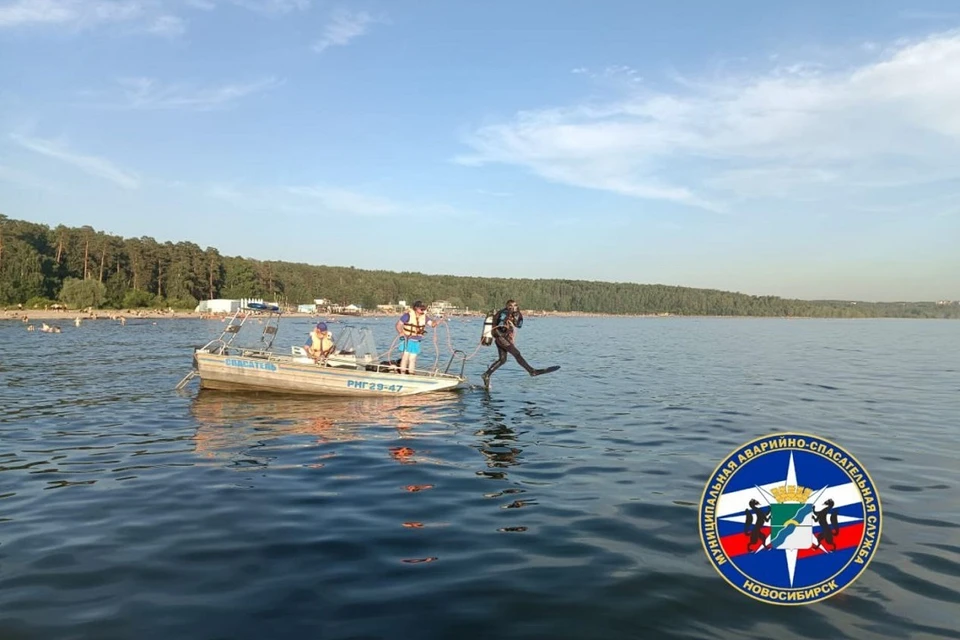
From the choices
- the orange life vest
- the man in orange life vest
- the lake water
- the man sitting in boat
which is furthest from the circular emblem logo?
the man sitting in boat

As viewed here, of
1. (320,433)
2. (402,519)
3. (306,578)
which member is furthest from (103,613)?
(320,433)

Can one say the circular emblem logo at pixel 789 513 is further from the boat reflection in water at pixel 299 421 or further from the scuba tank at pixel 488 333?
the scuba tank at pixel 488 333

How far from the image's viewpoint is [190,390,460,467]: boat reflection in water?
13.4 meters

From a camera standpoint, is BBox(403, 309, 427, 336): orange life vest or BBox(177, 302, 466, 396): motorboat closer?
BBox(177, 302, 466, 396): motorboat

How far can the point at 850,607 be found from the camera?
6.16 metres

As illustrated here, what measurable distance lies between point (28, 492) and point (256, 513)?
4140 millimetres

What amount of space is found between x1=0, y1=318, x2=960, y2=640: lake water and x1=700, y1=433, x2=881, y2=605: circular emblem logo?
5.73 feet

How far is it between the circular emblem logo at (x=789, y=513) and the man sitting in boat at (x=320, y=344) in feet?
61.4

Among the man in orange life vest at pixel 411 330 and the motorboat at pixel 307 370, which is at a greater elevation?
the man in orange life vest at pixel 411 330

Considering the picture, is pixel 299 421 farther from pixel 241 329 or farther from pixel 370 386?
pixel 241 329

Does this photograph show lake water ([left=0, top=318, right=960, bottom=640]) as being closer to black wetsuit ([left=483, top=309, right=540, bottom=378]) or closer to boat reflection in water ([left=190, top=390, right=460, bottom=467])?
boat reflection in water ([left=190, top=390, right=460, bottom=467])

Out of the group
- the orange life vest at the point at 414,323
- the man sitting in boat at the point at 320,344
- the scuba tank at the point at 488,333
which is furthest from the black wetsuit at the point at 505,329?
the man sitting in boat at the point at 320,344

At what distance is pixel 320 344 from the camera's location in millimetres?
21969

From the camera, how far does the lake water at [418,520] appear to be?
5926mm
